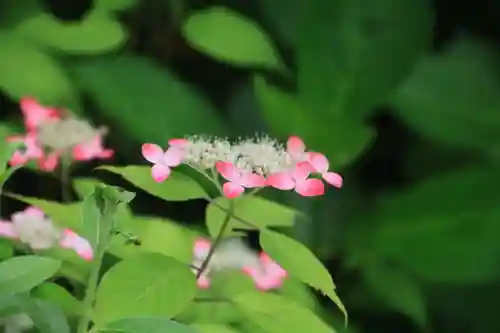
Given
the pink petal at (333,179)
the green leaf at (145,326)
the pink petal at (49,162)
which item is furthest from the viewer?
the pink petal at (49,162)

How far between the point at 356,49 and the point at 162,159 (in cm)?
60

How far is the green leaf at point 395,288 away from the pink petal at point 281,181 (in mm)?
493

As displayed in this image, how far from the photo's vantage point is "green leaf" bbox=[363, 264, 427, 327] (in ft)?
3.03

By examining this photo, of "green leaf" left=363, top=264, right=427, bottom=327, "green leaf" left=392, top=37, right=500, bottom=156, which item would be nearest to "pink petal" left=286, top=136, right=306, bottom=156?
"green leaf" left=363, top=264, right=427, bottom=327

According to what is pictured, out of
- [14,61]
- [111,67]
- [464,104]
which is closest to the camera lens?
[14,61]

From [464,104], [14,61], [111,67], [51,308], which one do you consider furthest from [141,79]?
[51,308]

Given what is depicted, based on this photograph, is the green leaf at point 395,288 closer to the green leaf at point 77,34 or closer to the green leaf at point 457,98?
the green leaf at point 457,98

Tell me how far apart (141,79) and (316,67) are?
19 centimetres

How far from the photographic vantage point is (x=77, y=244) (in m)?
0.52

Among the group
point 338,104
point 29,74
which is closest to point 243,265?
point 29,74

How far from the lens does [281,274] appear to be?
1.82 ft

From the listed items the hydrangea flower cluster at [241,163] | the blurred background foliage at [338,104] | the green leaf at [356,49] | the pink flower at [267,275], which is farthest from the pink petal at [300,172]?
the green leaf at [356,49]

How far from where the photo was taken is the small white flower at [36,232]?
53 cm

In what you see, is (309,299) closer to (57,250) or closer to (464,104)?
(57,250)
